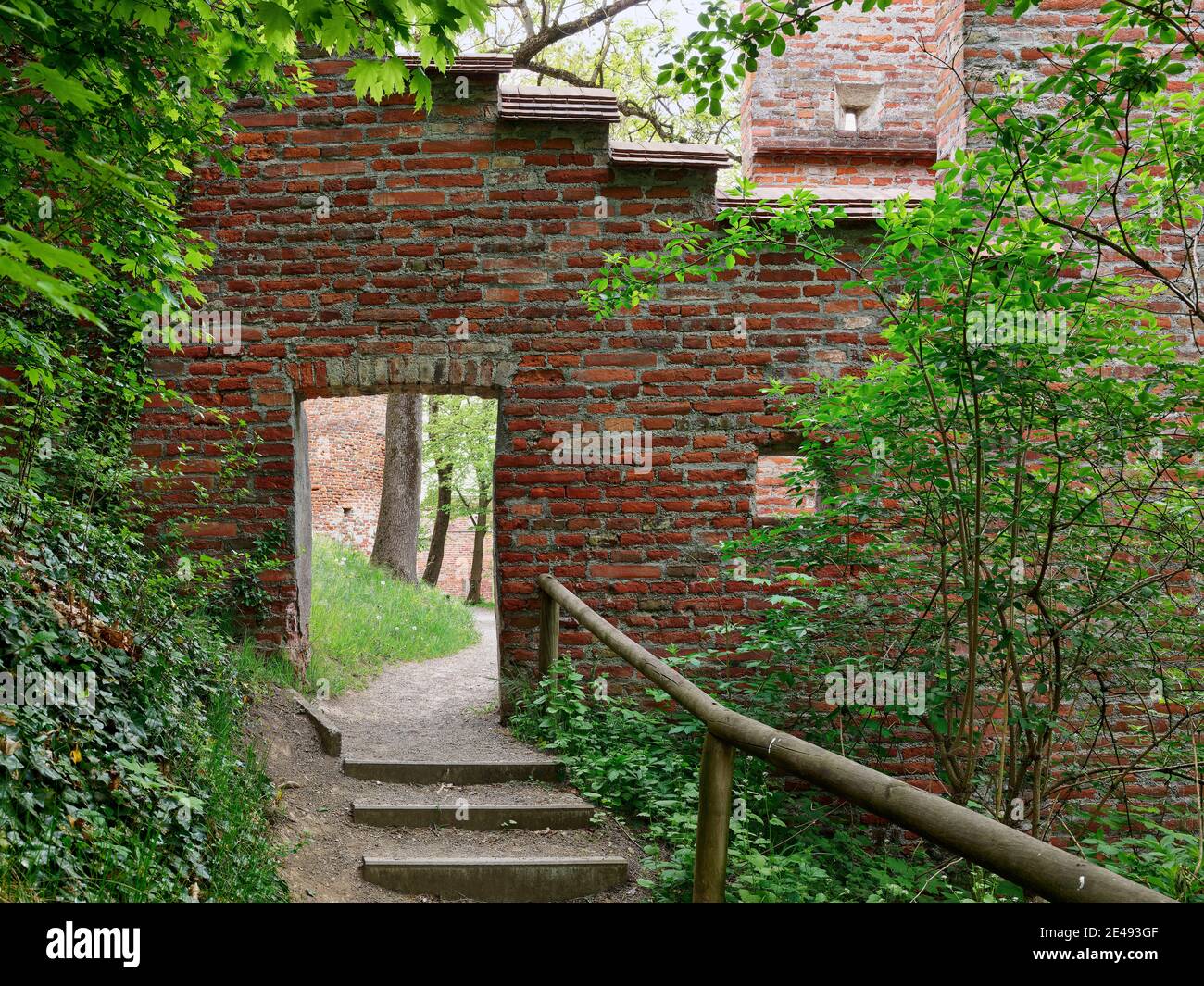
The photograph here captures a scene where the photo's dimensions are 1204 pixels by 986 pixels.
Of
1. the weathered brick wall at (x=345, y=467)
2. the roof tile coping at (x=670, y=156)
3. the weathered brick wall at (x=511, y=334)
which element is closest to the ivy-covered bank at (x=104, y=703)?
the weathered brick wall at (x=511, y=334)

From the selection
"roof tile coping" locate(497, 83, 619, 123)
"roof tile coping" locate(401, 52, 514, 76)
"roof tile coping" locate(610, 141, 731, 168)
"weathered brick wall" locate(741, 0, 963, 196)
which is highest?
"weathered brick wall" locate(741, 0, 963, 196)

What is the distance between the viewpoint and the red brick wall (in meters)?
16.1

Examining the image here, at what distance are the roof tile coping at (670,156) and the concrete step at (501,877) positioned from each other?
406 centimetres

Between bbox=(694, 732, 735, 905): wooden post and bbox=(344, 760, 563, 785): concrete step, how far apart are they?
1.94 metres

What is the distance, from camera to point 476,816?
4117 mm

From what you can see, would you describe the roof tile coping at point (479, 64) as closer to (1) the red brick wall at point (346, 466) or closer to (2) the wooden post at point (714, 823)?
(2) the wooden post at point (714, 823)

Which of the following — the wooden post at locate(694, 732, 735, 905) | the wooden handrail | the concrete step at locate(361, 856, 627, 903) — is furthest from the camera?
the concrete step at locate(361, 856, 627, 903)

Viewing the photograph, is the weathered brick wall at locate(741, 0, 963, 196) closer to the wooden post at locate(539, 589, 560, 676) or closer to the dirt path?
the wooden post at locate(539, 589, 560, 676)

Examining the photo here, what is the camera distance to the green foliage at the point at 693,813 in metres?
3.19

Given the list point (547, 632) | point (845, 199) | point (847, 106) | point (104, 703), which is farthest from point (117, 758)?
point (847, 106)

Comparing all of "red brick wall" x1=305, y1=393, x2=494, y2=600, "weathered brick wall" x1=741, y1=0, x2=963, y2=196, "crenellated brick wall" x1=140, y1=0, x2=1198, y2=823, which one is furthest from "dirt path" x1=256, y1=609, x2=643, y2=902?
"red brick wall" x1=305, y1=393, x2=494, y2=600

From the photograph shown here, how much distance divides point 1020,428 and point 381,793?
3495mm

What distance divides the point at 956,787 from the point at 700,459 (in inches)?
98.1

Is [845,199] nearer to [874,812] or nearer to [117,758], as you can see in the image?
[874,812]
